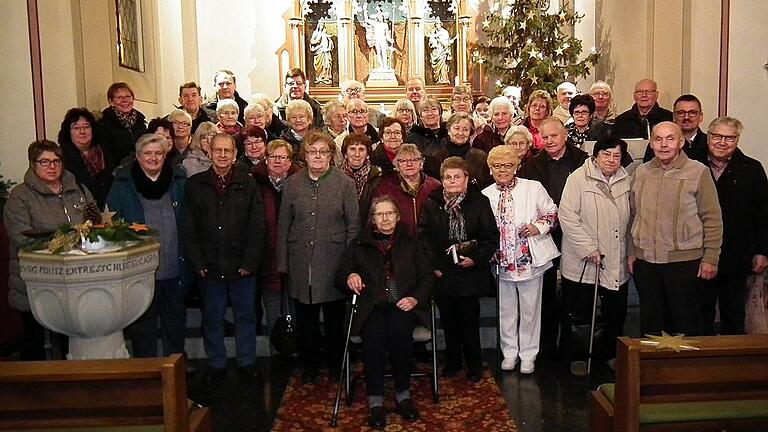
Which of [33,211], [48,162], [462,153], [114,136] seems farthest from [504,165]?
[114,136]

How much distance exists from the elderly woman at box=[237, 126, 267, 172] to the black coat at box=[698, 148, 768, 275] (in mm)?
3080

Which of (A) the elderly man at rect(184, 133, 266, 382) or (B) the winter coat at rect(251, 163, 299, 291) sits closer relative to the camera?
(A) the elderly man at rect(184, 133, 266, 382)

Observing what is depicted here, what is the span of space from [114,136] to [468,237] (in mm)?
3048

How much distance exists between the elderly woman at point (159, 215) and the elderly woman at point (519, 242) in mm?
2056

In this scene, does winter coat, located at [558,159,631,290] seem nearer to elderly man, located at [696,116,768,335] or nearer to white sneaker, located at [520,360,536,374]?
elderly man, located at [696,116,768,335]

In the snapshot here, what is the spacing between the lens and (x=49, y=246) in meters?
3.70

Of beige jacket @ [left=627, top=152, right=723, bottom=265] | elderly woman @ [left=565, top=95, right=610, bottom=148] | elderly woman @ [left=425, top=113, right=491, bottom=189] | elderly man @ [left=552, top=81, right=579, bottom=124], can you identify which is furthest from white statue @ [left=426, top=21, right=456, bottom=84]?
beige jacket @ [left=627, top=152, right=723, bottom=265]

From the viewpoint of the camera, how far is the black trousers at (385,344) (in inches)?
163

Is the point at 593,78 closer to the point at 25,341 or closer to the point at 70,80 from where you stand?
the point at 70,80

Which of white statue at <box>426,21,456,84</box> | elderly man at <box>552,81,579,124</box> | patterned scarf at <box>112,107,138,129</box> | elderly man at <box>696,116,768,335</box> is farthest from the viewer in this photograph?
white statue at <box>426,21,456,84</box>

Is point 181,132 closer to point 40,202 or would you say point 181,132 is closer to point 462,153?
point 40,202

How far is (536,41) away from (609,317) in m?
5.46

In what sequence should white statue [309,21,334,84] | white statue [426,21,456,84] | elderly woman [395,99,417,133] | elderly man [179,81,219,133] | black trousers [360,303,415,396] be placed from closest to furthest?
black trousers [360,303,415,396] → elderly woman [395,99,417,133] → elderly man [179,81,219,133] → white statue [309,21,334,84] → white statue [426,21,456,84]

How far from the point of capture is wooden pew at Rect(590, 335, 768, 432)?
275 cm
